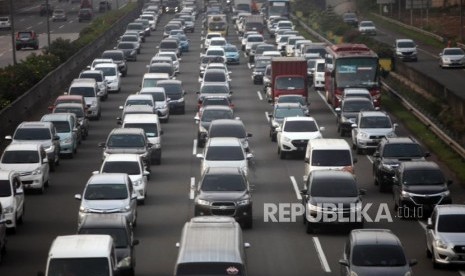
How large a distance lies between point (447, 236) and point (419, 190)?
6.26 meters

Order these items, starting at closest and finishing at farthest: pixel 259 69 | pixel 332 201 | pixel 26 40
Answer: pixel 332 201
pixel 259 69
pixel 26 40

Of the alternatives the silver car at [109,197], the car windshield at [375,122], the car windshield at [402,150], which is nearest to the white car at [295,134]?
the car windshield at [375,122]

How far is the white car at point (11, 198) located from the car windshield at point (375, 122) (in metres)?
17.1

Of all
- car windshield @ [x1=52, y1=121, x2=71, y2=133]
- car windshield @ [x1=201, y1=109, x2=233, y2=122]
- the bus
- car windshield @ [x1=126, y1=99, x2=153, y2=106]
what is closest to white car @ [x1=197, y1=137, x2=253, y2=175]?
car windshield @ [x1=52, y1=121, x2=71, y2=133]

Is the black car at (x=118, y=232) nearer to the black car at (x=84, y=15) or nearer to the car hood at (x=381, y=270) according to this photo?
the car hood at (x=381, y=270)

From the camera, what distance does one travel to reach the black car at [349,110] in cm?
5390

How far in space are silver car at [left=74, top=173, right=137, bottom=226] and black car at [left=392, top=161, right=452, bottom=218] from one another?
23.6ft

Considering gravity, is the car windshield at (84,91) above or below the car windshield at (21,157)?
below

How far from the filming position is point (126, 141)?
45062 mm

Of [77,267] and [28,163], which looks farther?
[28,163]

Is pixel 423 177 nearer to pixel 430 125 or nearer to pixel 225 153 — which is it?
pixel 225 153

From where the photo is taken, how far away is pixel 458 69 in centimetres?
8625

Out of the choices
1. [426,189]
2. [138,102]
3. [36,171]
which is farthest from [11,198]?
[138,102]

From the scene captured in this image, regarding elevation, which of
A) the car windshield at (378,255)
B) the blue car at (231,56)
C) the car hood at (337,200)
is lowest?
the blue car at (231,56)
